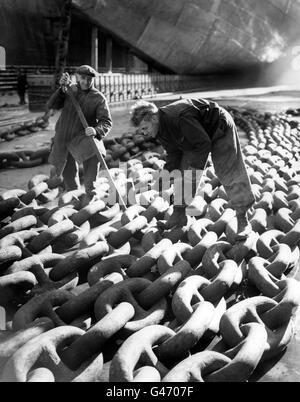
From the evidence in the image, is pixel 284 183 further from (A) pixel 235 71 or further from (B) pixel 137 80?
(A) pixel 235 71

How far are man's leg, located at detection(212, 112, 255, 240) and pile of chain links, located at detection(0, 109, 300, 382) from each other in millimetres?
112

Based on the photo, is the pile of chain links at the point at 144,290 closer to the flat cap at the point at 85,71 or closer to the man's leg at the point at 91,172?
the man's leg at the point at 91,172

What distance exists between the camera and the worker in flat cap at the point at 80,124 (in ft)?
13.0

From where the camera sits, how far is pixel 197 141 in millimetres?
2982

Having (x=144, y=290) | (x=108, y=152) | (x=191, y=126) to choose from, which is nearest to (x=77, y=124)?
(x=191, y=126)

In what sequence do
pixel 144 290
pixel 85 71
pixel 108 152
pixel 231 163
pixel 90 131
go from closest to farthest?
pixel 144 290 → pixel 231 163 → pixel 90 131 → pixel 85 71 → pixel 108 152

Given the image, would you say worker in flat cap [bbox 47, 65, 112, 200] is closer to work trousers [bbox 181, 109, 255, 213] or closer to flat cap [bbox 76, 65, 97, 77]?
flat cap [bbox 76, 65, 97, 77]

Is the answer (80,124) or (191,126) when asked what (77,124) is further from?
(191,126)

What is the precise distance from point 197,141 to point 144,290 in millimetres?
1139

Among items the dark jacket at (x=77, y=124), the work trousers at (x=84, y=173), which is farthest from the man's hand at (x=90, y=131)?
the work trousers at (x=84, y=173)

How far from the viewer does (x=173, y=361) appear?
73.5 inches

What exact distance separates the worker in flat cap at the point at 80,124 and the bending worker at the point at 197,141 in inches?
35.1

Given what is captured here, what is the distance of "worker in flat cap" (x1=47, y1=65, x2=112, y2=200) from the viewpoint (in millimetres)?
3953

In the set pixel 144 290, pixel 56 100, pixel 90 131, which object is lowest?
pixel 144 290
